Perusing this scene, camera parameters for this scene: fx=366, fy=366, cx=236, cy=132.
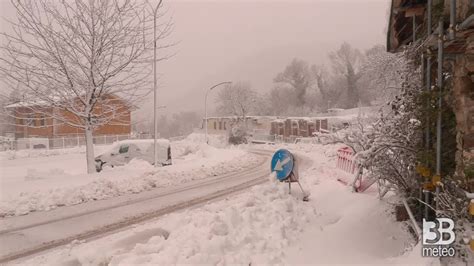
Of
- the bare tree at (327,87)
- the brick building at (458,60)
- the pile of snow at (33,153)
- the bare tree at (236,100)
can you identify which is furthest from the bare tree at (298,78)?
the brick building at (458,60)

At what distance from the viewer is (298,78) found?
7856cm

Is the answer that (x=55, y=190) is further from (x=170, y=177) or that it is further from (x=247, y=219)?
(x=247, y=219)

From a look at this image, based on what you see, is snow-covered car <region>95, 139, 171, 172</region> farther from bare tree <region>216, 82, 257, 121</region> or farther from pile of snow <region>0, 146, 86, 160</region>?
bare tree <region>216, 82, 257, 121</region>

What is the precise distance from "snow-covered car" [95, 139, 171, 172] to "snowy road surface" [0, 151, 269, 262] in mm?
6701

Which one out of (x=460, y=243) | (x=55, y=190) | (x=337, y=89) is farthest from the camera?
(x=337, y=89)

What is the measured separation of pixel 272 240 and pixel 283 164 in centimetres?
298

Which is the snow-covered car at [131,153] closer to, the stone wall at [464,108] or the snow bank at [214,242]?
the snow bank at [214,242]

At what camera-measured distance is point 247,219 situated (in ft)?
20.6

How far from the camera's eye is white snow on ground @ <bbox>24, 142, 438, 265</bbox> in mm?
4867

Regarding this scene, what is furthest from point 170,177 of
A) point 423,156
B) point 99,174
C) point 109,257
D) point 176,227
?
point 423,156

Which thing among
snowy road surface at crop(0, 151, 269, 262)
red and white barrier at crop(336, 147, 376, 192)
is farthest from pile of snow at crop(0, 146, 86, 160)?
red and white barrier at crop(336, 147, 376, 192)

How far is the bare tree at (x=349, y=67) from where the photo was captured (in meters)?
69.0

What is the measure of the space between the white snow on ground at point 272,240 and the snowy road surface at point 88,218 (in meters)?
0.80

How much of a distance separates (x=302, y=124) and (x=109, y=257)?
146 ft
